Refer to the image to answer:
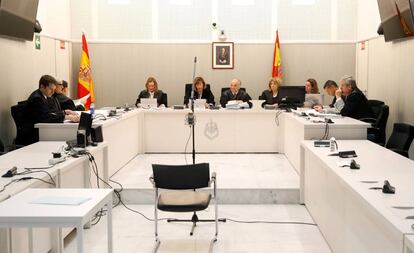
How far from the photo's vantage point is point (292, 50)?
34.0 ft

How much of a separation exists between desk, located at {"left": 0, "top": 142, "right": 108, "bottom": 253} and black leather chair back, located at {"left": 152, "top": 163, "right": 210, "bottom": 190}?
0.74 metres

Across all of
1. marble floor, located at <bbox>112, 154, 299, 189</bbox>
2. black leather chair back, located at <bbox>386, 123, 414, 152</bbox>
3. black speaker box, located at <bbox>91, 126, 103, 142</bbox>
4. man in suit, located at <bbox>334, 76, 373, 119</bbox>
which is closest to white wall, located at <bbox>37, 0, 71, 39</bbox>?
marble floor, located at <bbox>112, 154, 299, 189</bbox>

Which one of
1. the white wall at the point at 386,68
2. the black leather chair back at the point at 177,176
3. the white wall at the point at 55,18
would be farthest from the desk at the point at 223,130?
the black leather chair back at the point at 177,176

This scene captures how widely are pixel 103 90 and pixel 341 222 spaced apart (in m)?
7.58

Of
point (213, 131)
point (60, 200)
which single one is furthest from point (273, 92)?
point (60, 200)

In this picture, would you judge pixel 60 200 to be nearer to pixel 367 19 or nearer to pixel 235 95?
pixel 235 95

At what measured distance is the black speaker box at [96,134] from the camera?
5207 millimetres

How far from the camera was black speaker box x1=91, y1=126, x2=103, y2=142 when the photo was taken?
521 centimetres

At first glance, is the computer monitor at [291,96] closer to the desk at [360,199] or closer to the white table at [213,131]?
the white table at [213,131]

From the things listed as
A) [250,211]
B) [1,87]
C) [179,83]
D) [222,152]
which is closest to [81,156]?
[250,211]

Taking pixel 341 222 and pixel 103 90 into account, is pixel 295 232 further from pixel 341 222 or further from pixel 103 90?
pixel 103 90

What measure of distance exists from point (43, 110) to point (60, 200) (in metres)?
3.08

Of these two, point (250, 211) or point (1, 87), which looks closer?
point (250, 211)

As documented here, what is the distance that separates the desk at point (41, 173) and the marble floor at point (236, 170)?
0.81m
